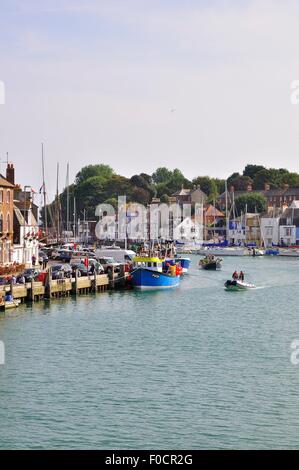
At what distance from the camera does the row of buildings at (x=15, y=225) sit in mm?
81875

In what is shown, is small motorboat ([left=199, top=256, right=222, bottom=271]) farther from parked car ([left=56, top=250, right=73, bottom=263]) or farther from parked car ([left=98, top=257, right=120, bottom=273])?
parked car ([left=98, top=257, right=120, bottom=273])

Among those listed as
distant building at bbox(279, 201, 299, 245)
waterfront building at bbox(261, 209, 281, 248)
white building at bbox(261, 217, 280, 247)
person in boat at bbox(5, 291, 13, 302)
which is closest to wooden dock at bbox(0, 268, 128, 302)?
person in boat at bbox(5, 291, 13, 302)

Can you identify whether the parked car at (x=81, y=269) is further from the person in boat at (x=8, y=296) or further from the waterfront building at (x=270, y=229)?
the waterfront building at (x=270, y=229)

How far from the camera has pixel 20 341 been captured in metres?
52.0

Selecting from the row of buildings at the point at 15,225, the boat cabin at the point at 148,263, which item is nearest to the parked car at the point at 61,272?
the row of buildings at the point at 15,225

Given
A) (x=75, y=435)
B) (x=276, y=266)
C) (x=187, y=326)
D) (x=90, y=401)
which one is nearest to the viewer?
(x=75, y=435)

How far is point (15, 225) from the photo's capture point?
9025cm

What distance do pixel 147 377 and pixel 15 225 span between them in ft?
161

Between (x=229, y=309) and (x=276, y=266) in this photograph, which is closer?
(x=229, y=309)

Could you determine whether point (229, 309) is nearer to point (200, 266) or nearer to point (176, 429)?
point (176, 429)

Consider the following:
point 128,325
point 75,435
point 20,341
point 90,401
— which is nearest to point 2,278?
point 128,325

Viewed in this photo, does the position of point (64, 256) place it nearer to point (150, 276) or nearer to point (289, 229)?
A: point (150, 276)

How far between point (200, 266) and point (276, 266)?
16524 mm

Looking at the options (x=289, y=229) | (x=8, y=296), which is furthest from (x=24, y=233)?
(x=289, y=229)
